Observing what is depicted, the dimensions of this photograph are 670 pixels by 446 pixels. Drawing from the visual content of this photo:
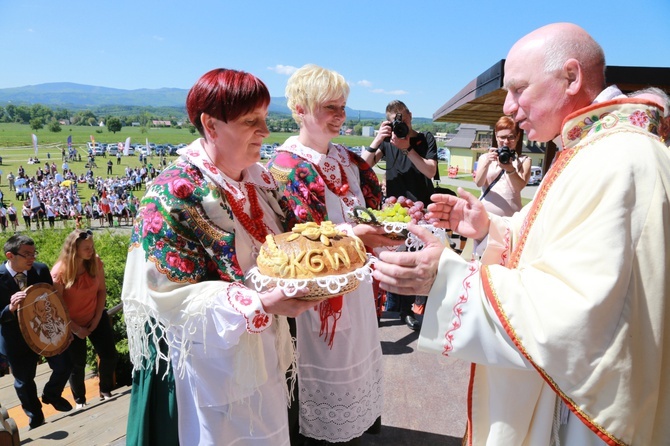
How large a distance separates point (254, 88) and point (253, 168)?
484mm

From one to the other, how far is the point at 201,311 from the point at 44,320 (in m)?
3.52

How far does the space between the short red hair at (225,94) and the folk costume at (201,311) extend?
0.22m

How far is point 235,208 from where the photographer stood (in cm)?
199

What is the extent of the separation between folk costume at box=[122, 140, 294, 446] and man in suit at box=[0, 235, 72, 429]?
328cm

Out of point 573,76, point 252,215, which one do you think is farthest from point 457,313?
point 252,215

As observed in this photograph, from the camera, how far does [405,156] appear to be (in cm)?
486

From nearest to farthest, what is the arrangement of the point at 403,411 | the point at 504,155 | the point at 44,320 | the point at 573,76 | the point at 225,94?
the point at 573,76 < the point at 225,94 < the point at 403,411 < the point at 44,320 < the point at 504,155

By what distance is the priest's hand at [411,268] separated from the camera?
1.43 m

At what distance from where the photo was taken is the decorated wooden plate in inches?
164

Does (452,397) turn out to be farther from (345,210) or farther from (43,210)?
(43,210)

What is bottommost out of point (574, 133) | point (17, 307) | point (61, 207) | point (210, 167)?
point (61, 207)

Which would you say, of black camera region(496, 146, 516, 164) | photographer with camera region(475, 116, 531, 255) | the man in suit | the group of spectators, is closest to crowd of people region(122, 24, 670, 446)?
black camera region(496, 146, 516, 164)

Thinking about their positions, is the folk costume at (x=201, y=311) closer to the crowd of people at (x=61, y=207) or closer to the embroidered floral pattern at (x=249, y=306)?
the embroidered floral pattern at (x=249, y=306)

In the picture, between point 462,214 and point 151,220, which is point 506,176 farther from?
point 151,220
